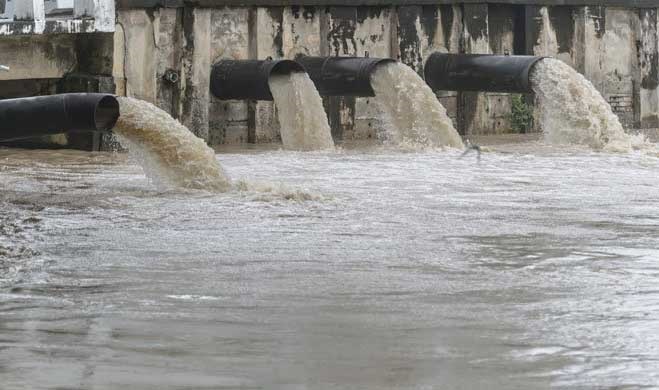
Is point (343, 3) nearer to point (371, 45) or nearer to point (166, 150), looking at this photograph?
point (371, 45)

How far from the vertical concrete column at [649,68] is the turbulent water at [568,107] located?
134 inches

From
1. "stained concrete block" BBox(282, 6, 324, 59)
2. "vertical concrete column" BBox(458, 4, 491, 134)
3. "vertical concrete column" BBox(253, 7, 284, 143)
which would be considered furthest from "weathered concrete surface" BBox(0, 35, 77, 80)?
"vertical concrete column" BBox(458, 4, 491, 134)

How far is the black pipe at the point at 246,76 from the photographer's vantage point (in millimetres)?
15188

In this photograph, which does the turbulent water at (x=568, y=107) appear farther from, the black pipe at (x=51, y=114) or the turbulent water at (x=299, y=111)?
the black pipe at (x=51, y=114)

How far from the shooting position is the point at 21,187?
1080cm

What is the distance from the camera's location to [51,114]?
35.6ft

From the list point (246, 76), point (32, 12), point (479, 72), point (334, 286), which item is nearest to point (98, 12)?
point (32, 12)

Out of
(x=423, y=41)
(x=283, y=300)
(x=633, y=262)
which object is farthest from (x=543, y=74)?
(x=283, y=300)

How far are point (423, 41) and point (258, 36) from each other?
2167 mm

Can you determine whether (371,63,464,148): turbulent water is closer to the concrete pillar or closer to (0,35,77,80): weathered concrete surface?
the concrete pillar

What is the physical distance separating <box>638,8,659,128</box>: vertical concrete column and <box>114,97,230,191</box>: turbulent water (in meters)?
9.36

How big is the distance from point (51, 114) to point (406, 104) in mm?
5637

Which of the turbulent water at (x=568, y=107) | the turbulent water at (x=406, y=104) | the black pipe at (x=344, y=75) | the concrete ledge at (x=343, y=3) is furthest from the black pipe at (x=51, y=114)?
the turbulent water at (x=568, y=107)

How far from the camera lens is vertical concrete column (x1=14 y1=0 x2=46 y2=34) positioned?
1330 cm
